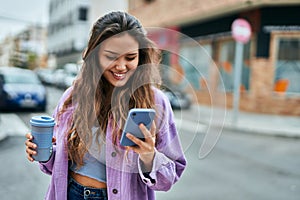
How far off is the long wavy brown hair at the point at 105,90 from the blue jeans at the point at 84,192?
3.5 inches

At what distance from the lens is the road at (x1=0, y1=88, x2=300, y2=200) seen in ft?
11.8

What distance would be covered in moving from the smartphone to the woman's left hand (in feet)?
0.04

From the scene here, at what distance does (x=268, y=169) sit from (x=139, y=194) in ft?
13.2

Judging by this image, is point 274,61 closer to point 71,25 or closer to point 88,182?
point 88,182

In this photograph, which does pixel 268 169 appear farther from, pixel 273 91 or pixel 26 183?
pixel 273 91

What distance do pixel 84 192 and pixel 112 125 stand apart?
29 cm

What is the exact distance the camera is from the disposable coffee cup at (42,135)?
3.97 feet

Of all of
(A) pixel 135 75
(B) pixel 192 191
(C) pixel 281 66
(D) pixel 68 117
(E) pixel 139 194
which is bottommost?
(B) pixel 192 191

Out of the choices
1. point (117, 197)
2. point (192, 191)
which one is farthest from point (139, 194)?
point (192, 191)

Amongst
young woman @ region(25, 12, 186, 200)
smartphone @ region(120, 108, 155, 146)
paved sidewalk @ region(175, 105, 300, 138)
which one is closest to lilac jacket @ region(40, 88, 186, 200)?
young woman @ region(25, 12, 186, 200)

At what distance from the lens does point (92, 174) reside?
4.16 ft

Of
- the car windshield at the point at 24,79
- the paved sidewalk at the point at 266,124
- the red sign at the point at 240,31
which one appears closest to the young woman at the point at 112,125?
the paved sidewalk at the point at 266,124

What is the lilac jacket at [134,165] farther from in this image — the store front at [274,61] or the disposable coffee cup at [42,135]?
the store front at [274,61]

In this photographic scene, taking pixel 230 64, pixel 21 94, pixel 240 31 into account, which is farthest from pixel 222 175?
pixel 230 64
